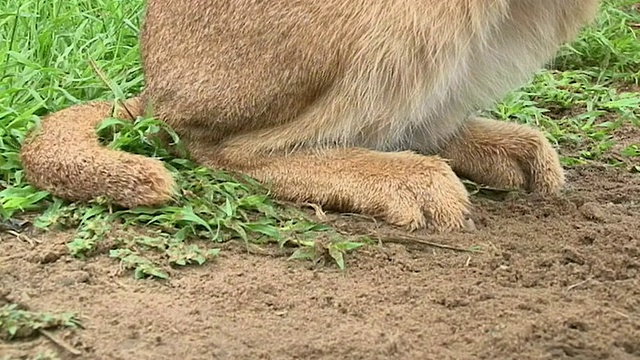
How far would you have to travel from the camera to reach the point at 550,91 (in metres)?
4.86

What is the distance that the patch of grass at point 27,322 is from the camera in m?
2.33

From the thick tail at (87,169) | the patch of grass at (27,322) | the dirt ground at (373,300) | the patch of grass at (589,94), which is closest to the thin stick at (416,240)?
the dirt ground at (373,300)

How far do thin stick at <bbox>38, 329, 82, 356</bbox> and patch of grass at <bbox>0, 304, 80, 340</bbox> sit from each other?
2 centimetres

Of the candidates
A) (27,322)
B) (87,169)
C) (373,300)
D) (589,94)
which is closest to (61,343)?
(27,322)

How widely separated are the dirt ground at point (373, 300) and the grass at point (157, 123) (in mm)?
109

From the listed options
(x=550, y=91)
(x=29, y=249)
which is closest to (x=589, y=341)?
(x=29, y=249)

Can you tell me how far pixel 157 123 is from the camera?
3510mm

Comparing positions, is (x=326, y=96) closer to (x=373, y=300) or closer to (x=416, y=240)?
(x=416, y=240)

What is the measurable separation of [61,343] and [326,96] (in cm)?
126

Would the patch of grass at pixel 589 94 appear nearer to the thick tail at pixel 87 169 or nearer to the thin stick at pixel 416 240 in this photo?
the thin stick at pixel 416 240

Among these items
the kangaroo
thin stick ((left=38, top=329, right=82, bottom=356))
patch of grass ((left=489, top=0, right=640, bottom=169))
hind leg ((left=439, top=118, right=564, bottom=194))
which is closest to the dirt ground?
thin stick ((left=38, top=329, right=82, bottom=356))

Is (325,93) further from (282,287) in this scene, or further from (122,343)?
(122,343)

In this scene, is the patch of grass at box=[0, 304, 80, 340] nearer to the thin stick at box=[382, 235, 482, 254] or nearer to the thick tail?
the thick tail

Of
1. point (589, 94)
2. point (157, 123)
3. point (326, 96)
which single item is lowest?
point (589, 94)
